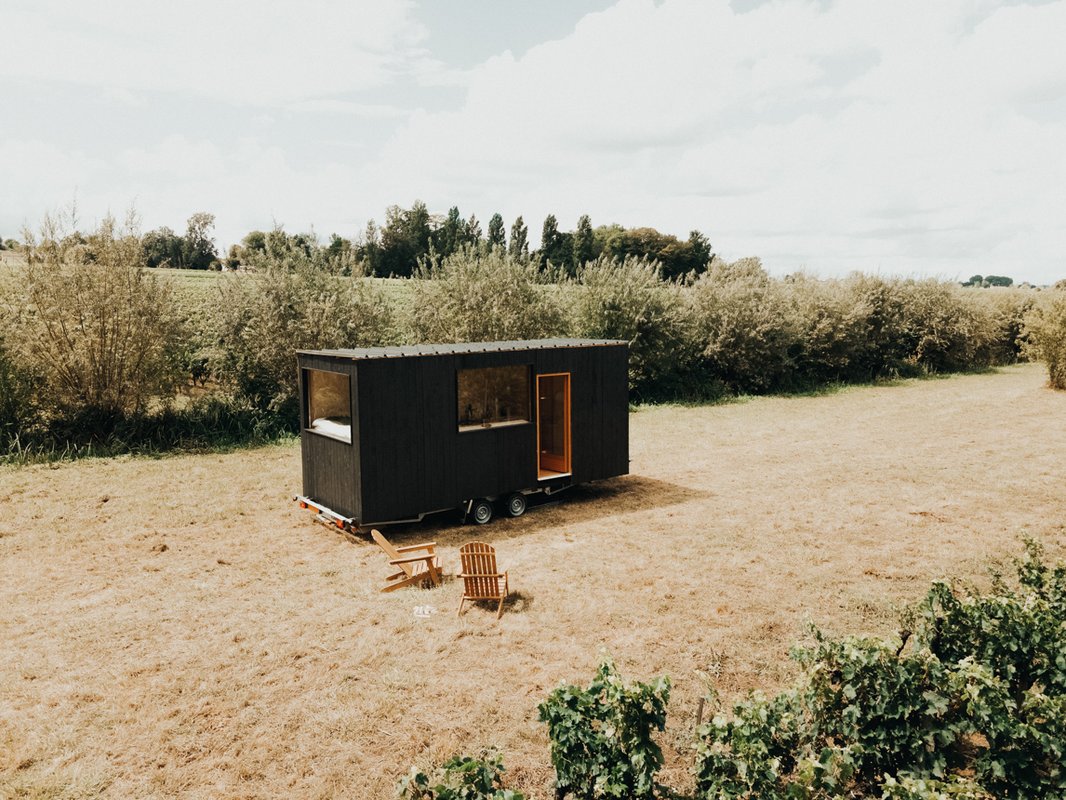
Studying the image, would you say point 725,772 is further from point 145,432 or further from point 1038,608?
point 145,432

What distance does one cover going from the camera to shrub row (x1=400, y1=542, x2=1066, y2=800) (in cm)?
432

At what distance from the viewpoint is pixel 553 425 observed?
39.1 ft

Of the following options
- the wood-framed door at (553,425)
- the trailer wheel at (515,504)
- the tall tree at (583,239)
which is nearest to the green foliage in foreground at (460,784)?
the trailer wheel at (515,504)

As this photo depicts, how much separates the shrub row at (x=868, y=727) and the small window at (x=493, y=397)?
6.01 m

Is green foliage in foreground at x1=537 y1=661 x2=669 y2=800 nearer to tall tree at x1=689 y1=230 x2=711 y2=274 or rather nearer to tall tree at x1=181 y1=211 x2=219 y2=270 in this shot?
tall tree at x1=181 y1=211 x2=219 y2=270

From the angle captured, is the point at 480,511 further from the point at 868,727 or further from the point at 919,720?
the point at 919,720

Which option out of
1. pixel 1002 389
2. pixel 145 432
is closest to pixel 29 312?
pixel 145 432

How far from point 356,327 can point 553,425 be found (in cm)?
791

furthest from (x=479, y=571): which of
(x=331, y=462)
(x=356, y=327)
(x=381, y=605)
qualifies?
(x=356, y=327)

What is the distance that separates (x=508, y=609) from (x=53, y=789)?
163 inches

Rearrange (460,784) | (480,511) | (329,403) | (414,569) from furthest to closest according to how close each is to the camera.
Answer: (480,511) < (329,403) < (414,569) < (460,784)

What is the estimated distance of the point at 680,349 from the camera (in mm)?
24297

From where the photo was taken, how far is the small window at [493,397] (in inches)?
413

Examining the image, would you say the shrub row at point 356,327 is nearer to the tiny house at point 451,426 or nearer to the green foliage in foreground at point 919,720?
the tiny house at point 451,426
